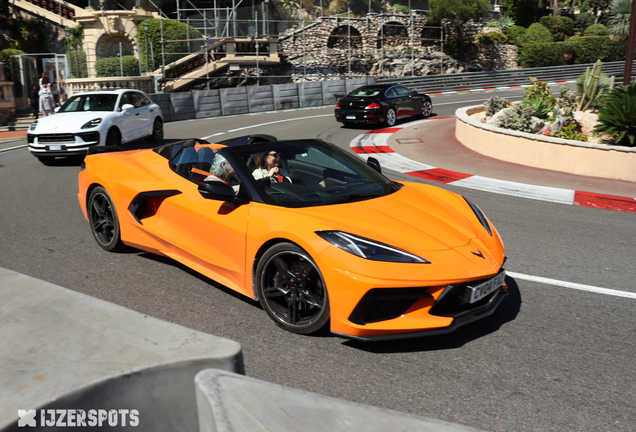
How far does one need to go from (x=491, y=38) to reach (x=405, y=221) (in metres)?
44.8

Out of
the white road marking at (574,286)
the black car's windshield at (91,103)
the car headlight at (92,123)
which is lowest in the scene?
the white road marking at (574,286)

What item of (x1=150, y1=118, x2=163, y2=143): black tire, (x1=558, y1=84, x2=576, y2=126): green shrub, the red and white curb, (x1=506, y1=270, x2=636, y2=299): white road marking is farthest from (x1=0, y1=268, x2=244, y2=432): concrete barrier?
(x1=558, y1=84, x2=576, y2=126): green shrub

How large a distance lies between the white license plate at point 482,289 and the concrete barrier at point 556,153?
7992 millimetres

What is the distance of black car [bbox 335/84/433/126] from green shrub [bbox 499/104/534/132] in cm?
588

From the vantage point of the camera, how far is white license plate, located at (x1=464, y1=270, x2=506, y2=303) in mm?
3818

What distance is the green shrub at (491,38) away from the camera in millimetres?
44594

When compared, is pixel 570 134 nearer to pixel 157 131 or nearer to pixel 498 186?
pixel 498 186

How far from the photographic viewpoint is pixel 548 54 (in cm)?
4278

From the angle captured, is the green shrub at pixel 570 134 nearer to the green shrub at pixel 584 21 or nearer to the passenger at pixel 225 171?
the passenger at pixel 225 171

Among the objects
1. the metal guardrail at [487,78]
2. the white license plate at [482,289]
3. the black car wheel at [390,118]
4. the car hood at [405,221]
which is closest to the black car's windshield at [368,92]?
the black car wheel at [390,118]

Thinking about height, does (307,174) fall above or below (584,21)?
below

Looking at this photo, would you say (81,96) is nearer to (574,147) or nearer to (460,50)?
(574,147)

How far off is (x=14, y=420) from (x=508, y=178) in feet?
32.7

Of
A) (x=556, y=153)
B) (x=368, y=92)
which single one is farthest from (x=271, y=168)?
(x=368, y=92)
